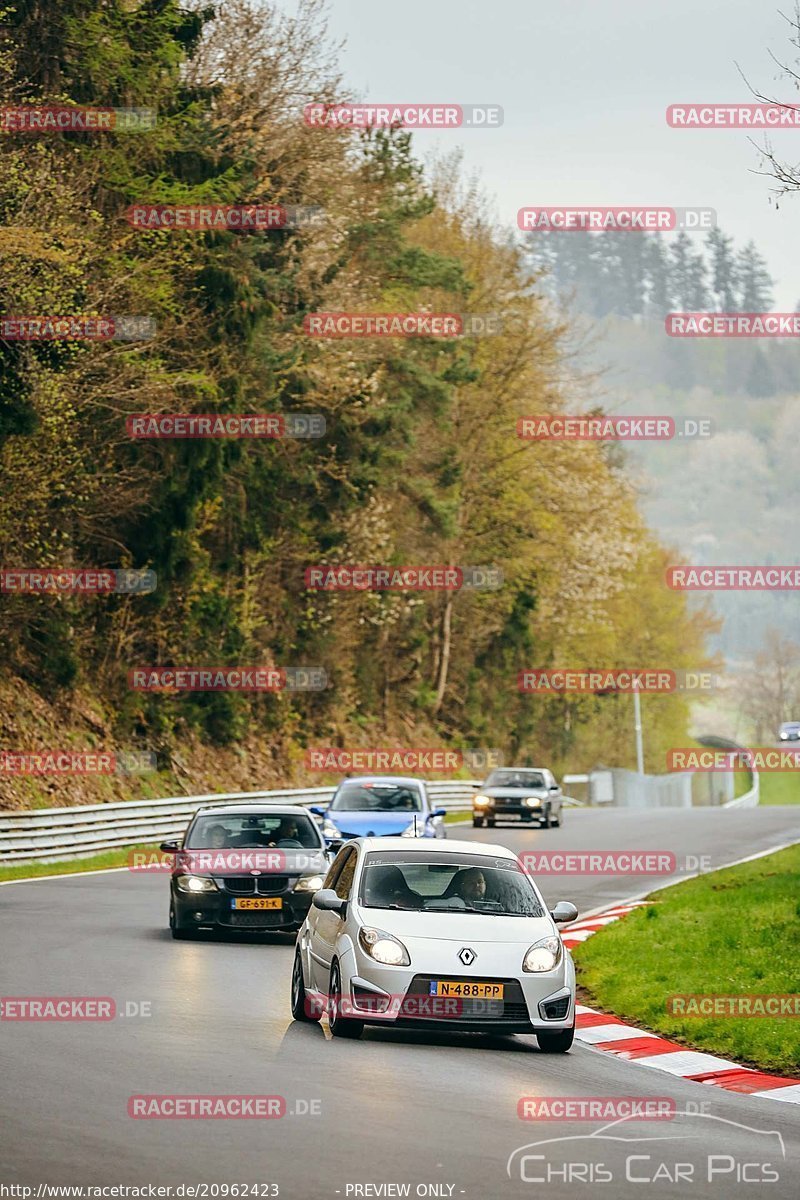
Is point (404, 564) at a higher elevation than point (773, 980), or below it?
higher

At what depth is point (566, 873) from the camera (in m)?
30.7

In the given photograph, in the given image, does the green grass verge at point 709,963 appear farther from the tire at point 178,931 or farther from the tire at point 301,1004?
the tire at point 178,931

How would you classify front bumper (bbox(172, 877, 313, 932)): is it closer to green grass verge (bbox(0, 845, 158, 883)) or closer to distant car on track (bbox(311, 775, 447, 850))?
distant car on track (bbox(311, 775, 447, 850))

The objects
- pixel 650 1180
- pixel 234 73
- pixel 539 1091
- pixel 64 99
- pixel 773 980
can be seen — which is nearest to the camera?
pixel 650 1180

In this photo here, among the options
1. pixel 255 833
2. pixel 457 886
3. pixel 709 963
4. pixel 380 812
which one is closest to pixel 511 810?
pixel 380 812

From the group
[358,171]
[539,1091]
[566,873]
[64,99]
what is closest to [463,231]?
[358,171]

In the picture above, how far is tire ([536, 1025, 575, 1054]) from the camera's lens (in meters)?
13.0

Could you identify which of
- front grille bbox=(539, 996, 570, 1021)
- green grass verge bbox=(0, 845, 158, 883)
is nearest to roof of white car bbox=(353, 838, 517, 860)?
front grille bbox=(539, 996, 570, 1021)

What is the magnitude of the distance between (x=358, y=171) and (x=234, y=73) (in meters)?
8.83

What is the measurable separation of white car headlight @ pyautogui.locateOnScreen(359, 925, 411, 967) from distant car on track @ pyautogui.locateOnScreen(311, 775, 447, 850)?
14071 millimetres

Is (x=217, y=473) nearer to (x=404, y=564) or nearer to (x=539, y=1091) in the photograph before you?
(x=404, y=564)

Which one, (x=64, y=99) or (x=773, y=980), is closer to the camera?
(x=773, y=980)

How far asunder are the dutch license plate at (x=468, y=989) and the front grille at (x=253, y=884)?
7.25 meters

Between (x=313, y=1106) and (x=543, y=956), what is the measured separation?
3.26 metres
